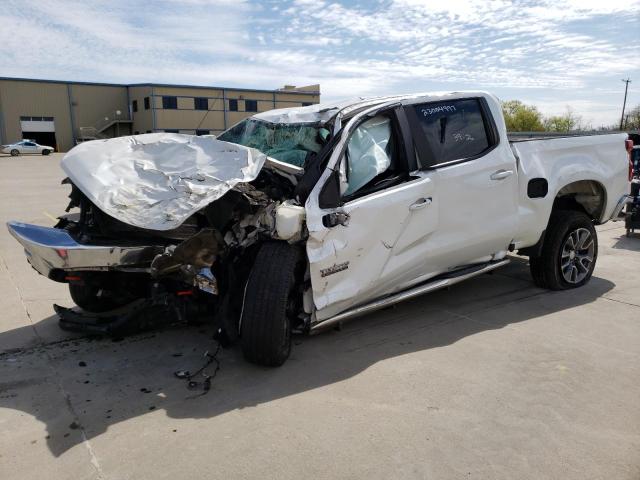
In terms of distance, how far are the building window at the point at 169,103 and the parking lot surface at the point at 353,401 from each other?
5502 centimetres

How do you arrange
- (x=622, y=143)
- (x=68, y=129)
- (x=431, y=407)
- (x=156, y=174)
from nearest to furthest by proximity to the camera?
1. (x=431, y=407)
2. (x=156, y=174)
3. (x=622, y=143)
4. (x=68, y=129)

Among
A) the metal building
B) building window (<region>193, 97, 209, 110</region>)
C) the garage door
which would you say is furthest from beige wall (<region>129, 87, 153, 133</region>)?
the garage door

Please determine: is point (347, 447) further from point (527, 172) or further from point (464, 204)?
point (527, 172)

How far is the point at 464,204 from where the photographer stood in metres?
4.79

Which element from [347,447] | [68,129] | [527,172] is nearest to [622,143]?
[527,172]

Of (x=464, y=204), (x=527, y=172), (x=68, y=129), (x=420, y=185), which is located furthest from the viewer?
(x=68, y=129)

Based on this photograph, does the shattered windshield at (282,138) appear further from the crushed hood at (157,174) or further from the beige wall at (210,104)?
the beige wall at (210,104)

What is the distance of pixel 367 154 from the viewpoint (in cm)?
436

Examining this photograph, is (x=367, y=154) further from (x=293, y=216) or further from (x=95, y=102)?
(x=95, y=102)

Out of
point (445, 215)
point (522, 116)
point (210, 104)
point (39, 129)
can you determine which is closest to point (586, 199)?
point (445, 215)

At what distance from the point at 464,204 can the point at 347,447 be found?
260 centimetres

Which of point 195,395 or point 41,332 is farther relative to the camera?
point 41,332

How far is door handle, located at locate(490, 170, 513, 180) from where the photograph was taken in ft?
16.3

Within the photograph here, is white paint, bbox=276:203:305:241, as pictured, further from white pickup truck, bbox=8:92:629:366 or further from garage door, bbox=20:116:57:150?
garage door, bbox=20:116:57:150
